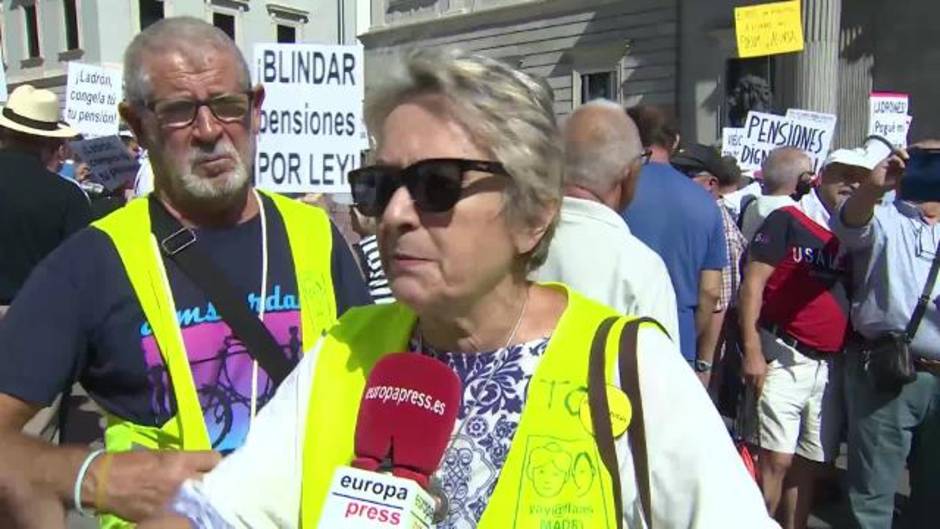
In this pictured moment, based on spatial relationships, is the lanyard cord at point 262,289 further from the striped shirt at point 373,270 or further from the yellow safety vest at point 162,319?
the striped shirt at point 373,270

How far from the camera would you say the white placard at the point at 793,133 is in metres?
8.77

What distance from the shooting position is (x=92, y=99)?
10812 millimetres

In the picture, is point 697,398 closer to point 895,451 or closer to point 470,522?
point 470,522

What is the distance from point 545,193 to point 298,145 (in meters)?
3.63

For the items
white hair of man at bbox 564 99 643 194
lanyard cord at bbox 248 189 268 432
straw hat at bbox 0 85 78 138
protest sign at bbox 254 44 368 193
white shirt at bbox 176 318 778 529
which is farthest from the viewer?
straw hat at bbox 0 85 78 138

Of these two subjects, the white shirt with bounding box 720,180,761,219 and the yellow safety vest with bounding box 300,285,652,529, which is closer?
the yellow safety vest with bounding box 300,285,652,529

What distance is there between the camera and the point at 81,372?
2109mm

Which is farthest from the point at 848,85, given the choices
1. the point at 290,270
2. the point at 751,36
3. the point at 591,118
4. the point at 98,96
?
the point at 290,270

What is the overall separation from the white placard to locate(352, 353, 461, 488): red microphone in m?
7.65

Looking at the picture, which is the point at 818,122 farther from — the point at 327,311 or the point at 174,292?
the point at 174,292

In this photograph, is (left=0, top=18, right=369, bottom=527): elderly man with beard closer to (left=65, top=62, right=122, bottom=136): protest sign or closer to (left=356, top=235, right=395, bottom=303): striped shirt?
(left=356, top=235, right=395, bottom=303): striped shirt

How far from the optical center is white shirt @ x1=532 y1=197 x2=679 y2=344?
3051 millimetres

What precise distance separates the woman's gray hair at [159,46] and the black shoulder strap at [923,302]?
3317 millimetres

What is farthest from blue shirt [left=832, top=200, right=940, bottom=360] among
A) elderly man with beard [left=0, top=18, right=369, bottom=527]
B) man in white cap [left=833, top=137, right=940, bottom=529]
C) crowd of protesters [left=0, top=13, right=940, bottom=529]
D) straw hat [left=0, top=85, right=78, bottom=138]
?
straw hat [left=0, top=85, right=78, bottom=138]
